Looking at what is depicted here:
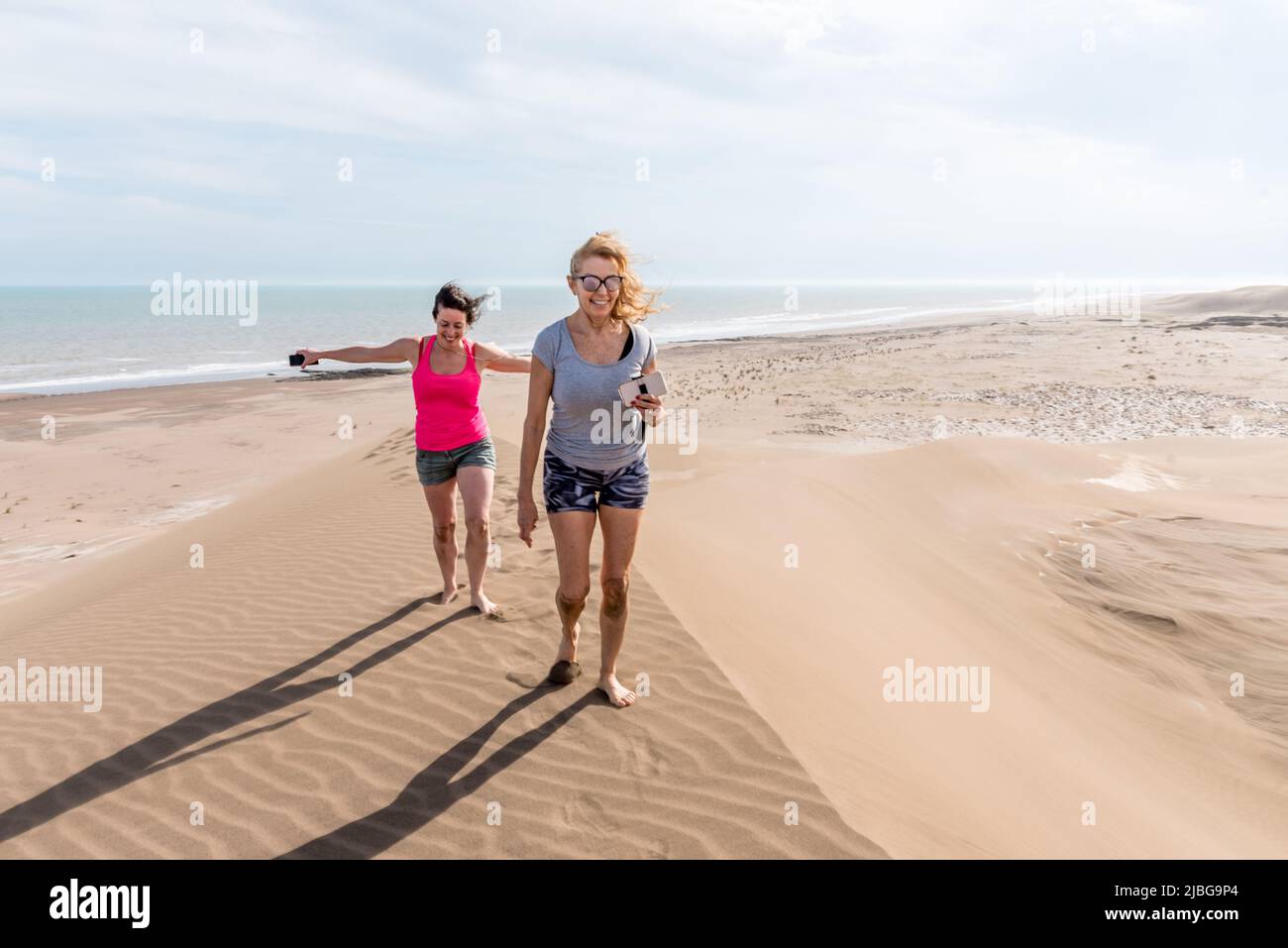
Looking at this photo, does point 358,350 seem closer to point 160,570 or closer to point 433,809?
A: point 433,809

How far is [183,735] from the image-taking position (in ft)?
13.4

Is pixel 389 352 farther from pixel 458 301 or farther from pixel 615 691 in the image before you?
pixel 615 691

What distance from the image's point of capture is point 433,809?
334 cm

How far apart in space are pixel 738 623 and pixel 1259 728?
3.51 metres

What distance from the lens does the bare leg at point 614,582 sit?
11.7 feet

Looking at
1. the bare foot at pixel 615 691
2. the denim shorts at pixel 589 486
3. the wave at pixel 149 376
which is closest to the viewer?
the denim shorts at pixel 589 486

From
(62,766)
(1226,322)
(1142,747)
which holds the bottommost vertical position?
(1142,747)

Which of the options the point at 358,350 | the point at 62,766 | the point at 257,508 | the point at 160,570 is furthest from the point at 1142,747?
the point at 257,508

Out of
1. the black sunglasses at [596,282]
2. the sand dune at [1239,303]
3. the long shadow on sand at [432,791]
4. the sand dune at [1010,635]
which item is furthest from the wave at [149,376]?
the sand dune at [1239,303]

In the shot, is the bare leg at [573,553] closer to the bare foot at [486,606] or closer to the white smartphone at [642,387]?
the white smartphone at [642,387]

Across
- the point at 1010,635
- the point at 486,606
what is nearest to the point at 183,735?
the point at 486,606

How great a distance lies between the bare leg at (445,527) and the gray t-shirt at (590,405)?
1730mm

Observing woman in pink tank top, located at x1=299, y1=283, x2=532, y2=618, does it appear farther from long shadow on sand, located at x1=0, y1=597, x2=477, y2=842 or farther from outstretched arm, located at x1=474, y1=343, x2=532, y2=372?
long shadow on sand, located at x1=0, y1=597, x2=477, y2=842
